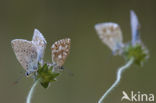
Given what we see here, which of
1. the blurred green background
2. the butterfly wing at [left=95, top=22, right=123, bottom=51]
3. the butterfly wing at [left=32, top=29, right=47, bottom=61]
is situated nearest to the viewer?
the butterfly wing at [left=32, top=29, right=47, bottom=61]

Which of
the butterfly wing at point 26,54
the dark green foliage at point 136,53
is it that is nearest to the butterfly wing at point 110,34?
the dark green foliage at point 136,53

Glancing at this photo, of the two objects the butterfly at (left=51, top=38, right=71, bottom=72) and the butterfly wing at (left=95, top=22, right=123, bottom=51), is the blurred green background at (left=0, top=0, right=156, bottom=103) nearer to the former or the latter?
the butterfly wing at (left=95, top=22, right=123, bottom=51)

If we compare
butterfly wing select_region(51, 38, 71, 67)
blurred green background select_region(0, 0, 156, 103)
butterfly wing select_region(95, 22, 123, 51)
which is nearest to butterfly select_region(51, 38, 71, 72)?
butterfly wing select_region(51, 38, 71, 67)

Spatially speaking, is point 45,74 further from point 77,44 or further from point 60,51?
point 77,44

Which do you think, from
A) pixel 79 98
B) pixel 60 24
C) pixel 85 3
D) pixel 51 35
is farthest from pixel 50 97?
pixel 85 3

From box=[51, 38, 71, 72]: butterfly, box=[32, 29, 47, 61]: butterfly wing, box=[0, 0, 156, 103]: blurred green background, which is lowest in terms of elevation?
Result: box=[0, 0, 156, 103]: blurred green background

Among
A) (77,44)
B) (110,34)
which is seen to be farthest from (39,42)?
(77,44)

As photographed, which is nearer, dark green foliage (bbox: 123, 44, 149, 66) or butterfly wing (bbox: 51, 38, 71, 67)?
A: butterfly wing (bbox: 51, 38, 71, 67)
